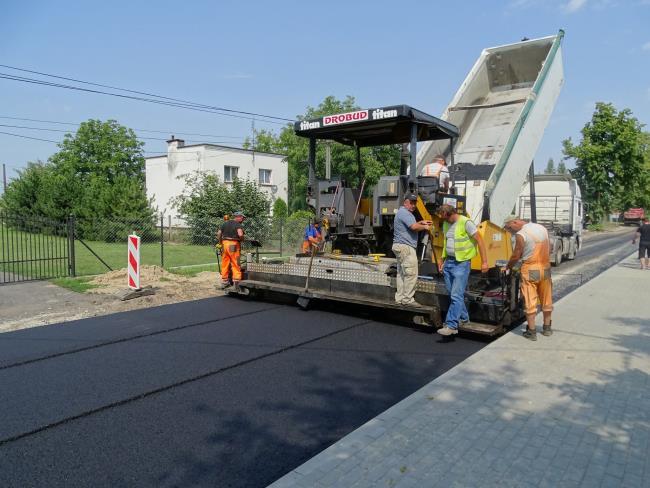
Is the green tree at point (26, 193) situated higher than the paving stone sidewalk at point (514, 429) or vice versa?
the green tree at point (26, 193)

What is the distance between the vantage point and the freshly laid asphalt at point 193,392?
3236 millimetres

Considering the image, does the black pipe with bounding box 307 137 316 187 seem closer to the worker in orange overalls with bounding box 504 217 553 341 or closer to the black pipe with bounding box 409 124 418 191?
the black pipe with bounding box 409 124 418 191

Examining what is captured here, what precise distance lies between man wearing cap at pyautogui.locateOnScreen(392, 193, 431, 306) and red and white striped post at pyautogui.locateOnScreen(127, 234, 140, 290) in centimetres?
504

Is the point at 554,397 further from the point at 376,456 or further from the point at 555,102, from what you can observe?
the point at 555,102

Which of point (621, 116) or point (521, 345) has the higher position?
point (621, 116)

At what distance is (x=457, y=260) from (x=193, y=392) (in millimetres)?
3400

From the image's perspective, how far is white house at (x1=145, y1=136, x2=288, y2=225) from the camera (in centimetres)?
2895

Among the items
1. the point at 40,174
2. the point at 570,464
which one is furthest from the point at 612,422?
the point at 40,174

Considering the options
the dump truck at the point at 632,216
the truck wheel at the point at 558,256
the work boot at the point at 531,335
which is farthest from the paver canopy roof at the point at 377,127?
the dump truck at the point at 632,216

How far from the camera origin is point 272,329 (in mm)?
6727

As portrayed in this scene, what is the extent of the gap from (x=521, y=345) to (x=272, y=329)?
10.3ft

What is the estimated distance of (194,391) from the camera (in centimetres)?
448

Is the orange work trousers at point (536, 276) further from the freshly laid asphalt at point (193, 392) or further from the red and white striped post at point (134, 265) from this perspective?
the red and white striped post at point (134, 265)

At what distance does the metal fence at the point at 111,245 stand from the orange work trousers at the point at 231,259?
169 cm
